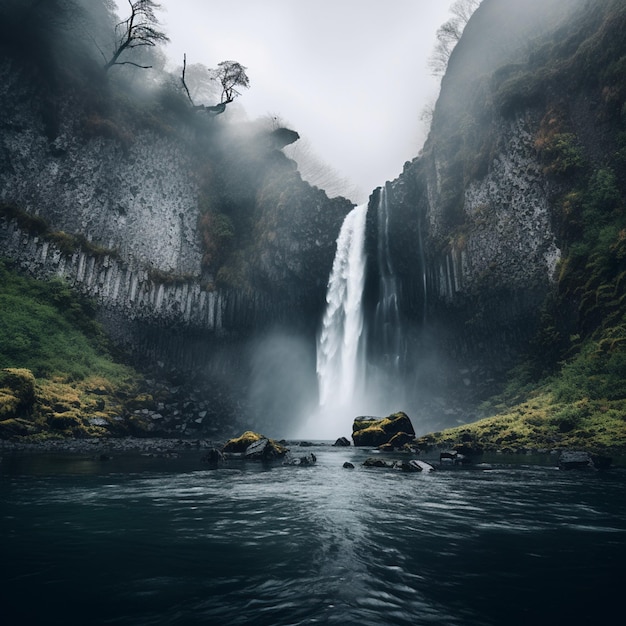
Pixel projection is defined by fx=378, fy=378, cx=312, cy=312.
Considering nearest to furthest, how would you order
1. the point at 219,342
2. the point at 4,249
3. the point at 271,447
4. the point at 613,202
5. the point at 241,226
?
the point at 271,447 < the point at 613,202 < the point at 4,249 < the point at 219,342 < the point at 241,226

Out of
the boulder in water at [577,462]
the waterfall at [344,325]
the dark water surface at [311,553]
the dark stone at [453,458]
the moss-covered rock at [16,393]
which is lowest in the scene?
the dark water surface at [311,553]

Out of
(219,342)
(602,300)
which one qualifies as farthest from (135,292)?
(602,300)

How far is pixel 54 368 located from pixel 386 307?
30984 mm

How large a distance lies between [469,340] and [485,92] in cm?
2439

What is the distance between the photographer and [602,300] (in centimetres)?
2302

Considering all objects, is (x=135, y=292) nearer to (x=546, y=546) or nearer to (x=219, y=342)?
(x=219, y=342)

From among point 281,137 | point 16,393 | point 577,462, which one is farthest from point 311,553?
point 281,137

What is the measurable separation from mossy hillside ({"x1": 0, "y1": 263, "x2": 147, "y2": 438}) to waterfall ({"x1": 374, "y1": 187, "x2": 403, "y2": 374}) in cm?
2459

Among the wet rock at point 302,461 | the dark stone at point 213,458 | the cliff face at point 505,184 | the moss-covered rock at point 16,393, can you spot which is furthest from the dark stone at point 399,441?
the moss-covered rock at point 16,393

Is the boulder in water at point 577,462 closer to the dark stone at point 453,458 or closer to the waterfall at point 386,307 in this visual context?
the dark stone at point 453,458

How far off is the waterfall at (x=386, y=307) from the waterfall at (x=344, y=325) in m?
2.00

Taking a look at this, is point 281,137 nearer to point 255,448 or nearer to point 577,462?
point 255,448

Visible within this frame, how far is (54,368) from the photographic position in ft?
90.1

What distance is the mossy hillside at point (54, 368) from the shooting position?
20547mm
